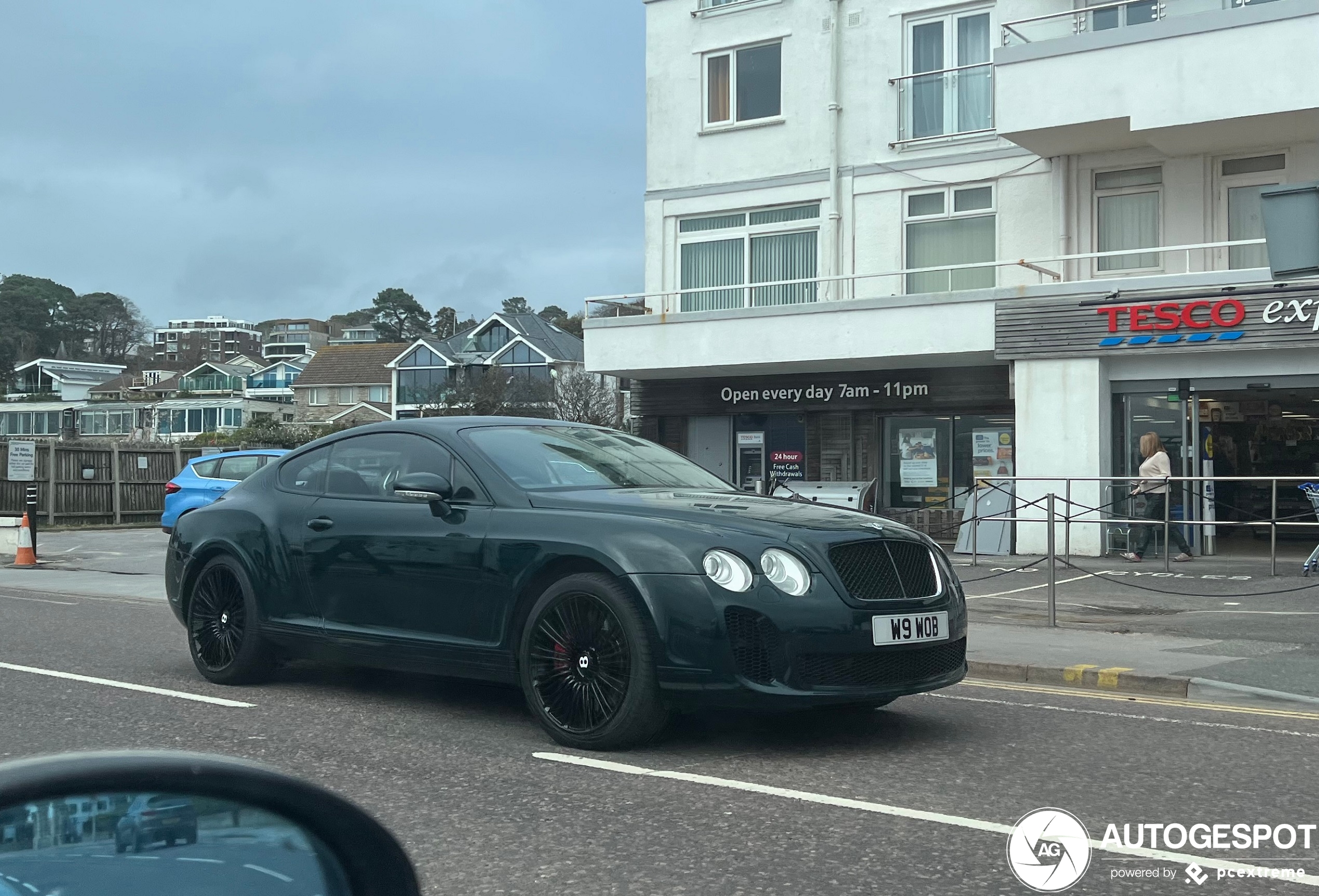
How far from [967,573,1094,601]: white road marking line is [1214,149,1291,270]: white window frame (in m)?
6.36

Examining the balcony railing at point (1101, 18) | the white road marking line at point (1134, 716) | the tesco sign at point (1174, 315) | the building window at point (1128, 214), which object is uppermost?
the balcony railing at point (1101, 18)

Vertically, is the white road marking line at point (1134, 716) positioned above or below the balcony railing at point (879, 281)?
below

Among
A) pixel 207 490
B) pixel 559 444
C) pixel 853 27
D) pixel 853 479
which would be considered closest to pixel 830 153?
pixel 853 27

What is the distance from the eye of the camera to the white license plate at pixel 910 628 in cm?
569

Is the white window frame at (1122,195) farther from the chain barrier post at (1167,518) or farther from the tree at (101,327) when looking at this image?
the tree at (101,327)

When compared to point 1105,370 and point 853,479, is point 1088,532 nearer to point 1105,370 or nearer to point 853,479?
point 1105,370

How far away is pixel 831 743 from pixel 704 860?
193cm

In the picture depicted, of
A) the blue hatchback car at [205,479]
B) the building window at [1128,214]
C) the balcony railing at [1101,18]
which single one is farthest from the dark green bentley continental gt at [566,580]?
the balcony railing at [1101,18]

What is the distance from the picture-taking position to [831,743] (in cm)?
609

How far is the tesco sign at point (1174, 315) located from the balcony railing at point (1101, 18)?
13.3ft

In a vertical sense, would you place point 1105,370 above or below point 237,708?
above

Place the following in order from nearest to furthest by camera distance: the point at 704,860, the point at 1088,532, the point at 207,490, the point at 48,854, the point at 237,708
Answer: the point at 48,854 < the point at 704,860 < the point at 237,708 < the point at 1088,532 < the point at 207,490

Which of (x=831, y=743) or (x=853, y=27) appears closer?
(x=831, y=743)

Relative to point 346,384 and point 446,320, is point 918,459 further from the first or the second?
point 446,320
